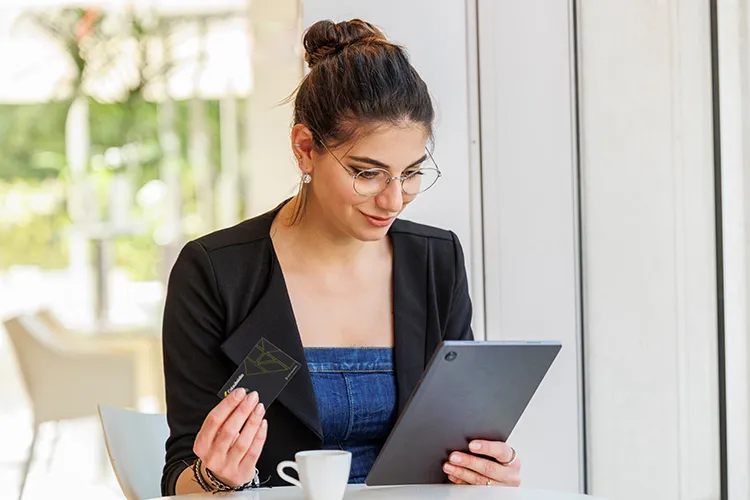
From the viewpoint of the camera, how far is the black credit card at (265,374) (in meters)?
1.26

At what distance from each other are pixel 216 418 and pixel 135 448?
666 mm

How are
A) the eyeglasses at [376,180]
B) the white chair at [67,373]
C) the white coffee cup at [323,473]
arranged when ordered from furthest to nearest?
the white chair at [67,373]
the eyeglasses at [376,180]
the white coffee cup at [323,473]

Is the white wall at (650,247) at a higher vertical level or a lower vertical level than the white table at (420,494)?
higher

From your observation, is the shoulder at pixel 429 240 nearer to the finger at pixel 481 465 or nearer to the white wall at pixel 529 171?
the white wall at pixel 529 171

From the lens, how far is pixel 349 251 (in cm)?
177

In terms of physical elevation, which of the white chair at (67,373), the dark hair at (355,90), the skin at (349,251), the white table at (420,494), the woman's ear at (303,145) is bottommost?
the white chair at (67,373)

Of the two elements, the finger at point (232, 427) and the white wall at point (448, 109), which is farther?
the white wall at point (448, 109)

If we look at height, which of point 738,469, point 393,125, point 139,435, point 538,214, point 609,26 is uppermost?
point 609,26

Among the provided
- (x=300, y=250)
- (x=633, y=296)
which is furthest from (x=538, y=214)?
(x=300, y=250)

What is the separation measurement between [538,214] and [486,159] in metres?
0.16

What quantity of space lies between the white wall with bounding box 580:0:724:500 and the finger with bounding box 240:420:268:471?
1.09 meters

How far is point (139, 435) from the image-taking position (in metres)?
1.84

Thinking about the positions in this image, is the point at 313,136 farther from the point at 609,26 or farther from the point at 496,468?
the point at 609,26

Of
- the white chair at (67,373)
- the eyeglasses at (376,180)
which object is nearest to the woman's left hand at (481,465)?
the eyeglasses at (376,180)
